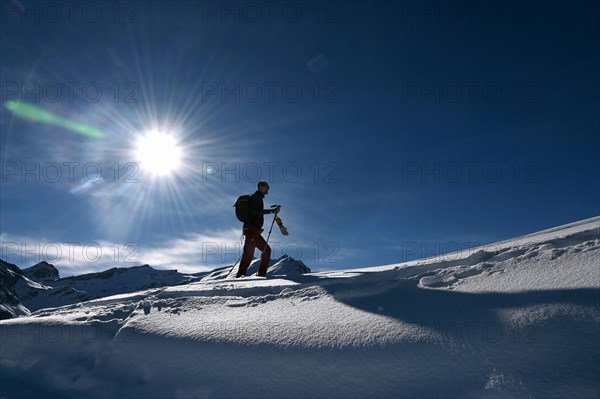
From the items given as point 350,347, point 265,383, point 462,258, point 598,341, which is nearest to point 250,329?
point 265,383

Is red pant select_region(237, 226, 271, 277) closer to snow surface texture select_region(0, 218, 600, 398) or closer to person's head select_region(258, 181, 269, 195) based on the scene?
person's head select_region(258, 181, 269, 195)

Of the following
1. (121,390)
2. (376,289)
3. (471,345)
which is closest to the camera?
(471,345)

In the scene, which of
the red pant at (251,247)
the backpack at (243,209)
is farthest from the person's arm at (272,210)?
the red pant at (251,247)

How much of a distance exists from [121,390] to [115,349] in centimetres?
65

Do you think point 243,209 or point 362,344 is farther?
point 243,209

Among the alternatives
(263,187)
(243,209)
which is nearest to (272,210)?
(263,187)

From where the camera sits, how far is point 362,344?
11.0 ft

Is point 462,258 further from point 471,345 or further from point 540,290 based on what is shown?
point 471,345

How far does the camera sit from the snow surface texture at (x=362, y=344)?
2.84m

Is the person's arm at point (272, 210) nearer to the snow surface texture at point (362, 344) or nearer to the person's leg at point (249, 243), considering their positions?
the person's leg at point (249, 243)

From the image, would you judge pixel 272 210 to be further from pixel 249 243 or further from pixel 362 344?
pixel 362 344

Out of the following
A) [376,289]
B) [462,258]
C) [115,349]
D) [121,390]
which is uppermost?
[462,258]

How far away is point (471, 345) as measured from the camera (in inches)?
121

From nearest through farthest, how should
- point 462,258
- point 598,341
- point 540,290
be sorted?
point 598,341 → point 540,290 → point 462,258
